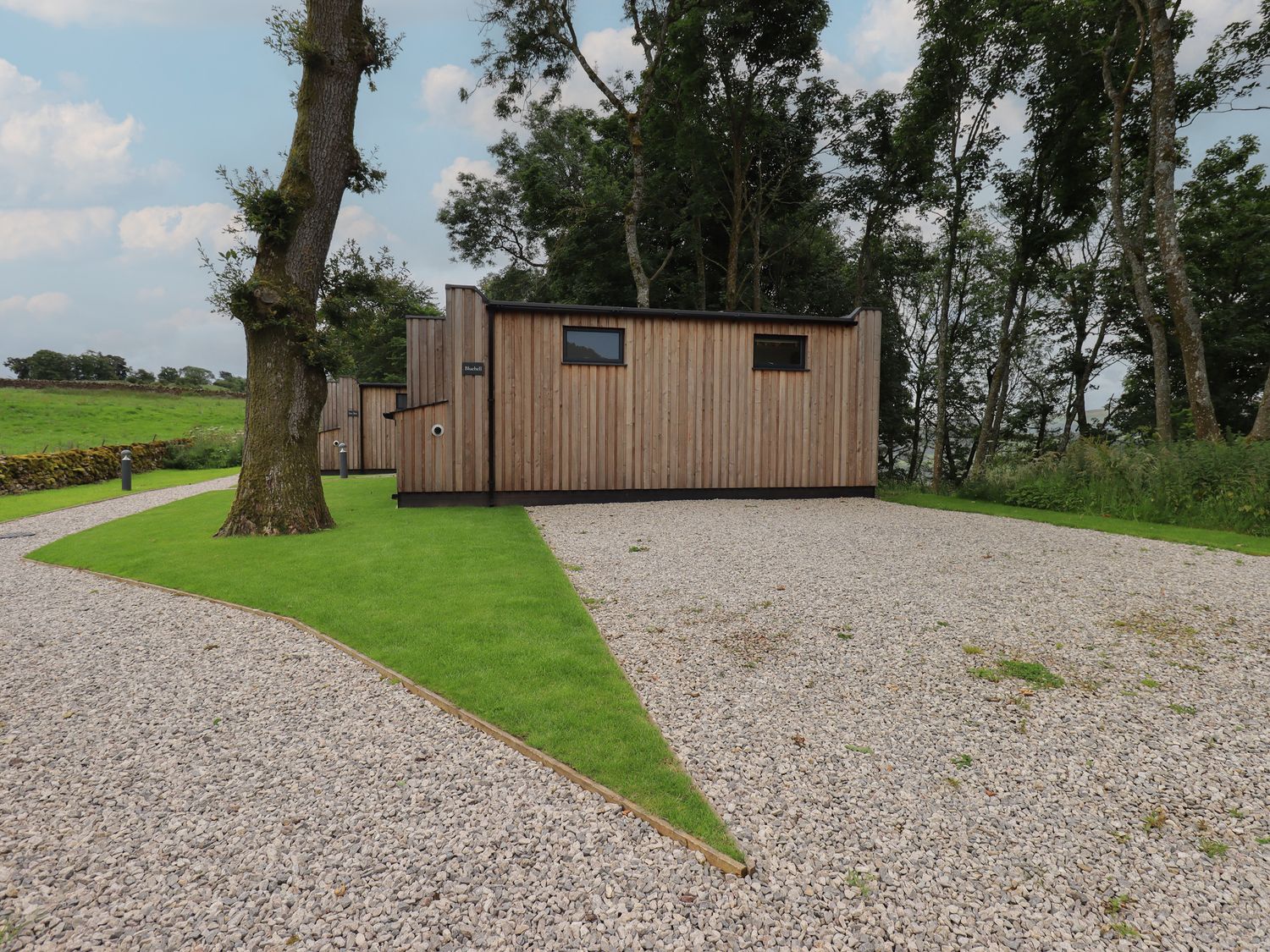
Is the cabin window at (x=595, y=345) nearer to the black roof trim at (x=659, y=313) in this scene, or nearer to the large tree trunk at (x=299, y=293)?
the black roof trim at (x=659, y=313)

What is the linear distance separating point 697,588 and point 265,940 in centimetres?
366

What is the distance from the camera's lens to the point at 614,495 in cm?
1009

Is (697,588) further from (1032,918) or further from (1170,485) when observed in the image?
(1170,485)

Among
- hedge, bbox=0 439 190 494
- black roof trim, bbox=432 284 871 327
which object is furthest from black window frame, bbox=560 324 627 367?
hedge, bbox=0 439 190 494

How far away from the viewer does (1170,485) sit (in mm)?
8445

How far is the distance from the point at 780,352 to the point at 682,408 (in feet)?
6.96

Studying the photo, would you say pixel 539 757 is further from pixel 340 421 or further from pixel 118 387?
pixel 118 387

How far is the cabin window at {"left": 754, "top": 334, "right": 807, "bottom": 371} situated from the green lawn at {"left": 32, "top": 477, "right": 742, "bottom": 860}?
17.5ft

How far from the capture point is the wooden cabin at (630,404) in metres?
9.45

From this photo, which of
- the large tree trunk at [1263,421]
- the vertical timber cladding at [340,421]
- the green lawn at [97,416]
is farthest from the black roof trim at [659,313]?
the green lawn at [97,416]

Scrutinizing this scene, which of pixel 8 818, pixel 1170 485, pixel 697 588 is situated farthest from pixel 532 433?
pixel 1170 485

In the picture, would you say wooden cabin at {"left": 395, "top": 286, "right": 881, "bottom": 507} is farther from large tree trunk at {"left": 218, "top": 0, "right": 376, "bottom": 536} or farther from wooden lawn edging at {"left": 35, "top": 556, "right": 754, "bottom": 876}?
wooden lawn edging at {"left": 35, "top": 556, "right": 754, "bottom": 876}

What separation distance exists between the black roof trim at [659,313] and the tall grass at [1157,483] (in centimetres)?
424

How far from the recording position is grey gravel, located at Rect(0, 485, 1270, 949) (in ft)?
5.31
